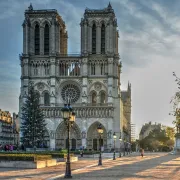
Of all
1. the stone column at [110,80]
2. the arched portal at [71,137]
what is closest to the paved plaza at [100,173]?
the stone column at [110,80]

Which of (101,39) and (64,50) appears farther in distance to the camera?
(64,50)

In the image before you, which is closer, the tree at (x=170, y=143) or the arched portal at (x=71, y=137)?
the arched portal at (x=71, y=137)

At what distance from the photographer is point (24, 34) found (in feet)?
402

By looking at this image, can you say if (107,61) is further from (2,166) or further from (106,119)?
(2,166)

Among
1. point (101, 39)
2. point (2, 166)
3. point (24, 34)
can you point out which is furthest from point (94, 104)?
point (2, 166)

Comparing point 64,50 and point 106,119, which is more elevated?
point 64,50

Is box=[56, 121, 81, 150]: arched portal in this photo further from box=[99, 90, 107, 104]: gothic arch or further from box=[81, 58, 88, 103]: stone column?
box=[99, 90, 107, 104]: gothic arch

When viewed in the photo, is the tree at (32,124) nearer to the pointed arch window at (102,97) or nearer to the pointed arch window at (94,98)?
the pointed arch window at (94,98)

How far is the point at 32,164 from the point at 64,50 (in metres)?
96.9

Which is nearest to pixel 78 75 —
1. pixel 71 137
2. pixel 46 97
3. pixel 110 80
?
pixel 110 80

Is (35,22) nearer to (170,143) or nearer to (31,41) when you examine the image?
(31,41)

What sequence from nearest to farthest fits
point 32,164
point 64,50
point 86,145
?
point 32,164 → point 86,145 → point 64,50

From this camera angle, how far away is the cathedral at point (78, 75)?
Answer: 119 metres

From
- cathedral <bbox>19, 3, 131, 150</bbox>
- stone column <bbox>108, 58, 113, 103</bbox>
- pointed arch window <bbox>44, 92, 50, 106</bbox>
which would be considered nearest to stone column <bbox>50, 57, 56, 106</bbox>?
cathedral <bbox>19, 3, 131, 150</bbox>
